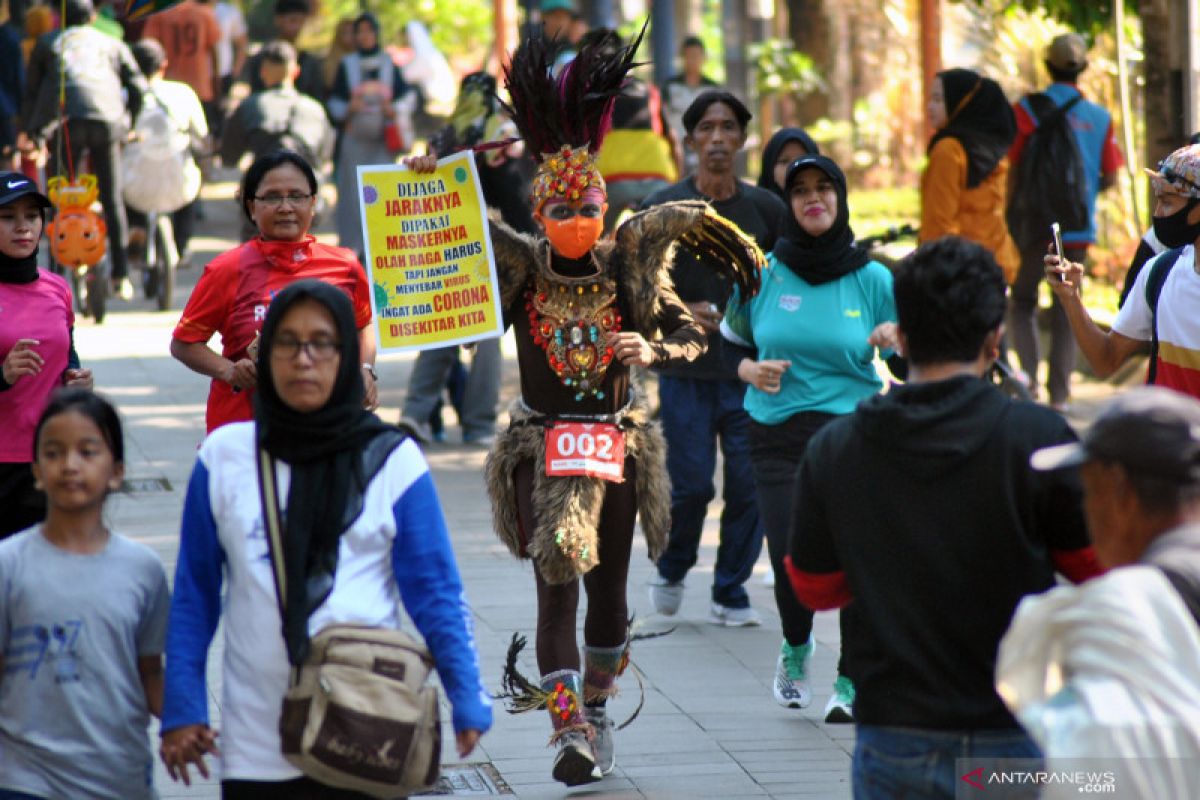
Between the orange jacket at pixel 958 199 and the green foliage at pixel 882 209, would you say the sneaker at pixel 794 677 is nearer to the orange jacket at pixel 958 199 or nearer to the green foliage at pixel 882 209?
the orange jacket at pixel 958 199

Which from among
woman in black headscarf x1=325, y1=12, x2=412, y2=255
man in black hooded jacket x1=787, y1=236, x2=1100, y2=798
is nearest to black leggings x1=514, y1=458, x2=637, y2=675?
man in black hooded jacket x1=787, y1=236, x2=1100, y2=798

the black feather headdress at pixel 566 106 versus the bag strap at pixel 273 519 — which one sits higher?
the black feather headdress at pixel 566 106

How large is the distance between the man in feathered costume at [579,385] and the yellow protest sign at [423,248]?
14cm

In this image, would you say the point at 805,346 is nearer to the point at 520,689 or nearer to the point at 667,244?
the point at 667,244

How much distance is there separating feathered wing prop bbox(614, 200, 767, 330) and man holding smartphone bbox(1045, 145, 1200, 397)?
3.45 ft

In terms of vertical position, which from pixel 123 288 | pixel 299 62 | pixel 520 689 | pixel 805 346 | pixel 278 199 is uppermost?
pixel 299 62

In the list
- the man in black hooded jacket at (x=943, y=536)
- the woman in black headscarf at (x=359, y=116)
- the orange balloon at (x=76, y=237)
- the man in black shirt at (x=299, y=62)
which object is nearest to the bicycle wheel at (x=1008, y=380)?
the man in black hooded jacket at (x=943, y=536)

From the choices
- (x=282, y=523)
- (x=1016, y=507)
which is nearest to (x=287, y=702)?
(x=282, y=523)

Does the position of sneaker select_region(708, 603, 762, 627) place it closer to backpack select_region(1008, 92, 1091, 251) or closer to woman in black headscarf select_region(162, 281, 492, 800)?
woman in black headscarf select_region(162, 281, 492, 800)

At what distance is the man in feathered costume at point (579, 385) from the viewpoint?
5.97 meters

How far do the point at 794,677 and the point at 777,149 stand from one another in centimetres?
246

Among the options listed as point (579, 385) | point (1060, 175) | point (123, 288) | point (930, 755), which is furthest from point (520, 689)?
point (123, 288)

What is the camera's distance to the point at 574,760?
585cm

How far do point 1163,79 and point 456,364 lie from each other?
487cm
